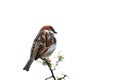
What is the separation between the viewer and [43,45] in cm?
350

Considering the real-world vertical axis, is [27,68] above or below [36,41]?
below

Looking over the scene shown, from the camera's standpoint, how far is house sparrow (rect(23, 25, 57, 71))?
3100mm

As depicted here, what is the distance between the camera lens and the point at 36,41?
3.38 m

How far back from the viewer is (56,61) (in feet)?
7.40

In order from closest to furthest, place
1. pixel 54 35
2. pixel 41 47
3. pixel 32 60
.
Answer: pixel 32 60 < pixel 41 47 < pixel 54 35

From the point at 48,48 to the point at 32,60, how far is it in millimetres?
648

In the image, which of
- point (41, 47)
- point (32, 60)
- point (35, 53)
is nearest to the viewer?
point (32, 60)

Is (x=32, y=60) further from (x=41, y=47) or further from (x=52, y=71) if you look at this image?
(x=52, y=71)

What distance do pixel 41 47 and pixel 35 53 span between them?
0.30m

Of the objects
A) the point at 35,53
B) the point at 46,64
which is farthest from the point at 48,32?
the point at 46,64

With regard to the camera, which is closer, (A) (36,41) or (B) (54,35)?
(A) (36,41)

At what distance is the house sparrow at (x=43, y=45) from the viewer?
310 centimetres

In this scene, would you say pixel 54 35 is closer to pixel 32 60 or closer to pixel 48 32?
pixel 48 32

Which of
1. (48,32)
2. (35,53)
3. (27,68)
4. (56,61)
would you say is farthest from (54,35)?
(56,61)
